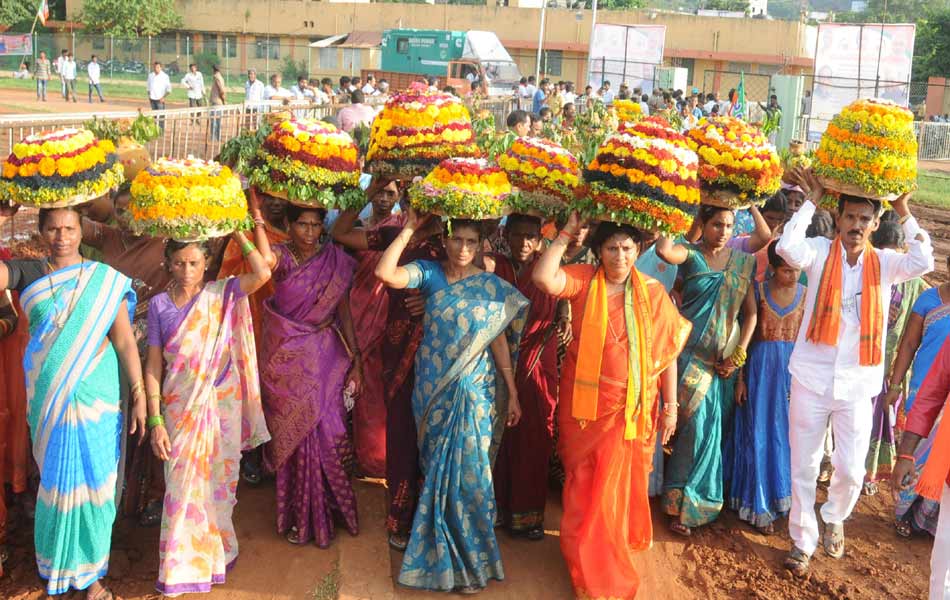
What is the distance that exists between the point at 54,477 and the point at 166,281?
1509 mm

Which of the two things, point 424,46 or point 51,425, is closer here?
point 51,425

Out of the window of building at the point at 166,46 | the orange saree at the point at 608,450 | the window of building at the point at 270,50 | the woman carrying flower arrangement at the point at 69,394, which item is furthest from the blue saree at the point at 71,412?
the window of building at the point at 270,50

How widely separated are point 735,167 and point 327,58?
4929 cm

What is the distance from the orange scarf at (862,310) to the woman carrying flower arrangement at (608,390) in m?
0.87

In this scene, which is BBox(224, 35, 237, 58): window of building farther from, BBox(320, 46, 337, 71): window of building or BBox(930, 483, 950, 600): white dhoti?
BBox(930, 483, 950, 600): white dhoti

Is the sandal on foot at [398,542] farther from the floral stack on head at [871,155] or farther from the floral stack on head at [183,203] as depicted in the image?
the floral stack on head at [871,155]

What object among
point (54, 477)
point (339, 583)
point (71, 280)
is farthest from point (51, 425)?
point (339, 583)

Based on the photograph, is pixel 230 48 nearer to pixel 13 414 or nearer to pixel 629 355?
pixel 13 414

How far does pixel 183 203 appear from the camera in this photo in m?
4.48

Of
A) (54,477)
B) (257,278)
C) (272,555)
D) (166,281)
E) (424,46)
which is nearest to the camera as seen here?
(54,477)

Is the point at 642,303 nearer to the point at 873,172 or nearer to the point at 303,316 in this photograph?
the point at 873,172

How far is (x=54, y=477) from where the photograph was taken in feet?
14.6

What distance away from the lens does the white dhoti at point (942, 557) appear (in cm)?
432

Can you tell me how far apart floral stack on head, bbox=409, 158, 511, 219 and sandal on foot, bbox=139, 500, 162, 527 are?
2.44 meters
